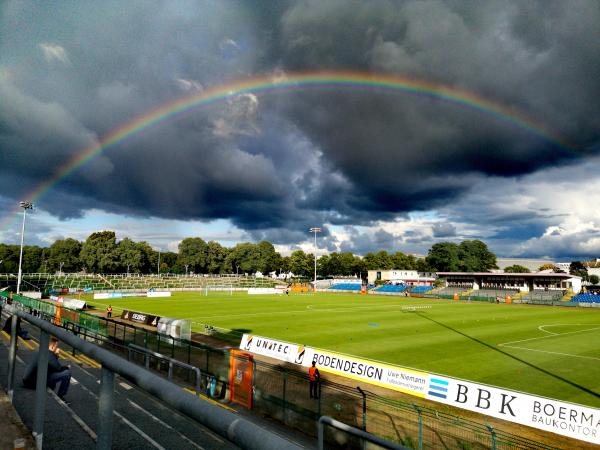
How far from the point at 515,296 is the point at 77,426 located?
321ft

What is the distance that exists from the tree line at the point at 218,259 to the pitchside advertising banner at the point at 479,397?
134 m

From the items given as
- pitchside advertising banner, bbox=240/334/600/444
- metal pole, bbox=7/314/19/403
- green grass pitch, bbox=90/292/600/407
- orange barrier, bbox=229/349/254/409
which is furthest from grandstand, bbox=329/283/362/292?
metal pole, bbox=7/314/19/403

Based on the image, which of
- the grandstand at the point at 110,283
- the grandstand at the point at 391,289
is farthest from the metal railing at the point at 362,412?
the grandstand at the point at 391,289

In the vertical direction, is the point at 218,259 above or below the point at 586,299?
above

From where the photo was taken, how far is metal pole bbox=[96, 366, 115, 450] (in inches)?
89.9

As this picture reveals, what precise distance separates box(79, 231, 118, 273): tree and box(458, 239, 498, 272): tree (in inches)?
5264

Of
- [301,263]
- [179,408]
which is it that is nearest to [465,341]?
[179,408]

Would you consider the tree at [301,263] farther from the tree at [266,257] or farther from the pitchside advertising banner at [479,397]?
the pitchside advertising banner at [479,397]

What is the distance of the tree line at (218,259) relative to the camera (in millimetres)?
141500

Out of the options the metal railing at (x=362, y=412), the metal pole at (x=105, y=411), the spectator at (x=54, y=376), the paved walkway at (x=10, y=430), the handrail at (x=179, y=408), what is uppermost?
the handrail at (x=179, y=408)

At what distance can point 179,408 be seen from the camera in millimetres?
1743

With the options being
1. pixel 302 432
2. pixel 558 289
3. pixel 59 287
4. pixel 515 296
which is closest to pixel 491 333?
pixel 302 432

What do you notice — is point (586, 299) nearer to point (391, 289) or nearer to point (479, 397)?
point (391, 289)

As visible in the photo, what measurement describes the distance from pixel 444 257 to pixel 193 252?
352ft
